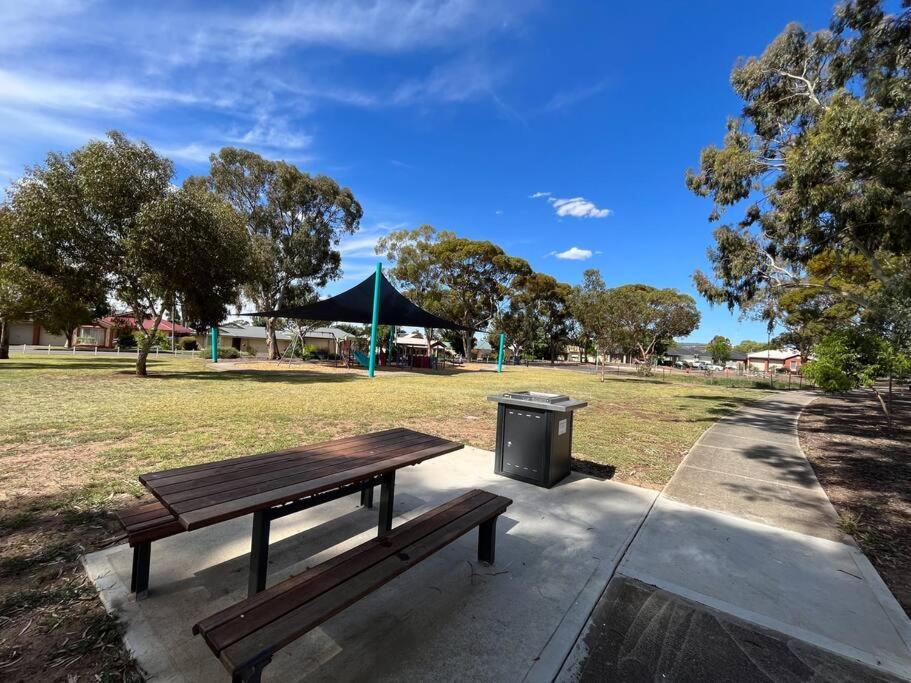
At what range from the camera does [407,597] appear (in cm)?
228

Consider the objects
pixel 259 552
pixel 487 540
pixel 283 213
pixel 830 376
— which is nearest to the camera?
pixel 259 552

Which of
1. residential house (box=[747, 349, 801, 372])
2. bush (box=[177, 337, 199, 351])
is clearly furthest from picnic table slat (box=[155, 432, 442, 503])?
residential house (box=[747, 349, 801, 372])

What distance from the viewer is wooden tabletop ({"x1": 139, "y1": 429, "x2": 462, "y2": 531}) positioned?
1.80 m

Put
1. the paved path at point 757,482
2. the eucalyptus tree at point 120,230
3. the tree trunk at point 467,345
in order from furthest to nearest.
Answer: the tree trunk at point 467,345, the eucalyptus tree at point 120,230, the paved path at point 757,482

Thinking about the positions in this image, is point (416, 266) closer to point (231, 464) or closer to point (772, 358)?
point (231, 464)

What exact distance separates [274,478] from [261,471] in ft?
0.53

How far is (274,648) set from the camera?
1.33 m

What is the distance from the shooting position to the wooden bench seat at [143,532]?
2041 mm

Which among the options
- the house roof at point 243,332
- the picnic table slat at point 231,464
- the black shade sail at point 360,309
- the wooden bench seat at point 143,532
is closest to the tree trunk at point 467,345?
→ the house roof at point 243,332

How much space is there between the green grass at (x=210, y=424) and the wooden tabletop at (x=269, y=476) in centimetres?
201

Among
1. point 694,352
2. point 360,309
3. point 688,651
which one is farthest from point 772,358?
point 688,651

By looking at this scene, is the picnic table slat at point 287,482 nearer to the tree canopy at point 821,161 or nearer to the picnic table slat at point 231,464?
the picnic table slat at point 231,464

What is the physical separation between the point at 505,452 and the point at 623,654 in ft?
8.55

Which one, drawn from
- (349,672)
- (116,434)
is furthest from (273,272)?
(349,672)
